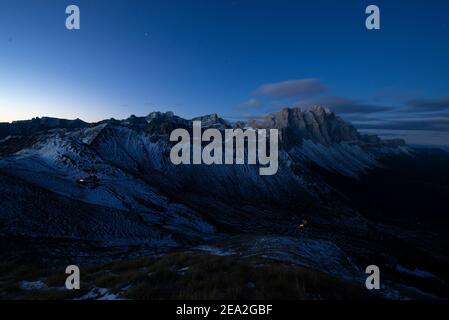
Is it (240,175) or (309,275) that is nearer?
(309,275)

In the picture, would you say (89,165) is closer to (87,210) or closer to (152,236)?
(87,210)

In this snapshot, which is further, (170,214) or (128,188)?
(128,188)

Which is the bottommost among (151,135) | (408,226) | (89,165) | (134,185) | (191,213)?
(408,226)

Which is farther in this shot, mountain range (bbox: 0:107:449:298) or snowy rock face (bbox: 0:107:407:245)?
snowy rock face (bbox: 0:107:407:245)

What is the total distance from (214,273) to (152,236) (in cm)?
4670

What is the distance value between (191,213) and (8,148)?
73418 mm

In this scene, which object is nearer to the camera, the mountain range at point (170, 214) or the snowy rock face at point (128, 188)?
the mountain range at point (170, 214)

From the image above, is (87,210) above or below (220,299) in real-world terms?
below

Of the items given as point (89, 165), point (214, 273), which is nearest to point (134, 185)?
point (89, 165)

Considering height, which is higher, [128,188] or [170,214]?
[128,188]
